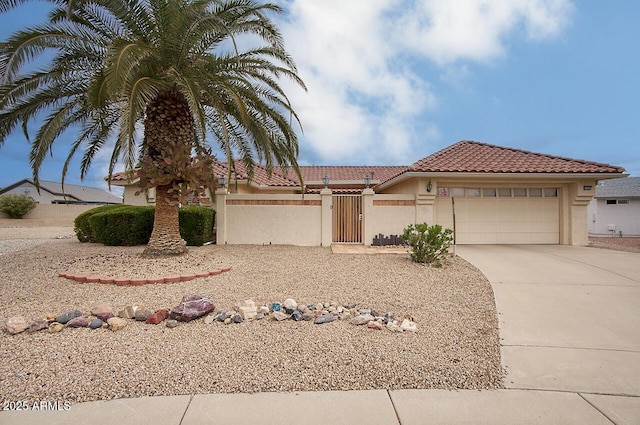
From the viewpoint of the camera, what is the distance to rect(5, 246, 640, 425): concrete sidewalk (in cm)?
277

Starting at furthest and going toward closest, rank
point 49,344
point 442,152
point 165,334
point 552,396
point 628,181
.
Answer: point 628,181, point 442,152, point 165,334, point 49,344, point 552,396

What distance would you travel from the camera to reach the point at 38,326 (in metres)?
4.28

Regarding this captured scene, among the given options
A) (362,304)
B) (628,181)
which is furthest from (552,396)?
(628,181)

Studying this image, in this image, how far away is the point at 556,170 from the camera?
11680 millimetres

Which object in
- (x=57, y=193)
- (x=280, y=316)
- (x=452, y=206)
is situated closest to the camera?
(x=280, y=316)

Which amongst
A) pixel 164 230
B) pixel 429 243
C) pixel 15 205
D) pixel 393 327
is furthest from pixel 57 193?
pixel 393 327

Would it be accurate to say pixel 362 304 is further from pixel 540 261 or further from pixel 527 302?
pixel 540 261

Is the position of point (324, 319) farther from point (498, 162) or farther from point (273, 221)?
point (498, 162)

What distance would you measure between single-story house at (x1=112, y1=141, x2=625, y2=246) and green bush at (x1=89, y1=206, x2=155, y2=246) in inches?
99.2

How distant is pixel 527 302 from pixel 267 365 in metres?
4.82

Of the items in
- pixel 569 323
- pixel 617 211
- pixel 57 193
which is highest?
pixel 57 193

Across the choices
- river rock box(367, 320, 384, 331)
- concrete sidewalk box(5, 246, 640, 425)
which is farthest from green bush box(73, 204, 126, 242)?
river rock box(367, 320, 384, 331)

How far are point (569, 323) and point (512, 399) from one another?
8.79ft

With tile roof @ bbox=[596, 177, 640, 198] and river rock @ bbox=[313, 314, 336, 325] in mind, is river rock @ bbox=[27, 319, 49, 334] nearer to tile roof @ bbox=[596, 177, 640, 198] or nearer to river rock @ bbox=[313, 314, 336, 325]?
river rock @ bbox=[313, 314, 336, 325]
